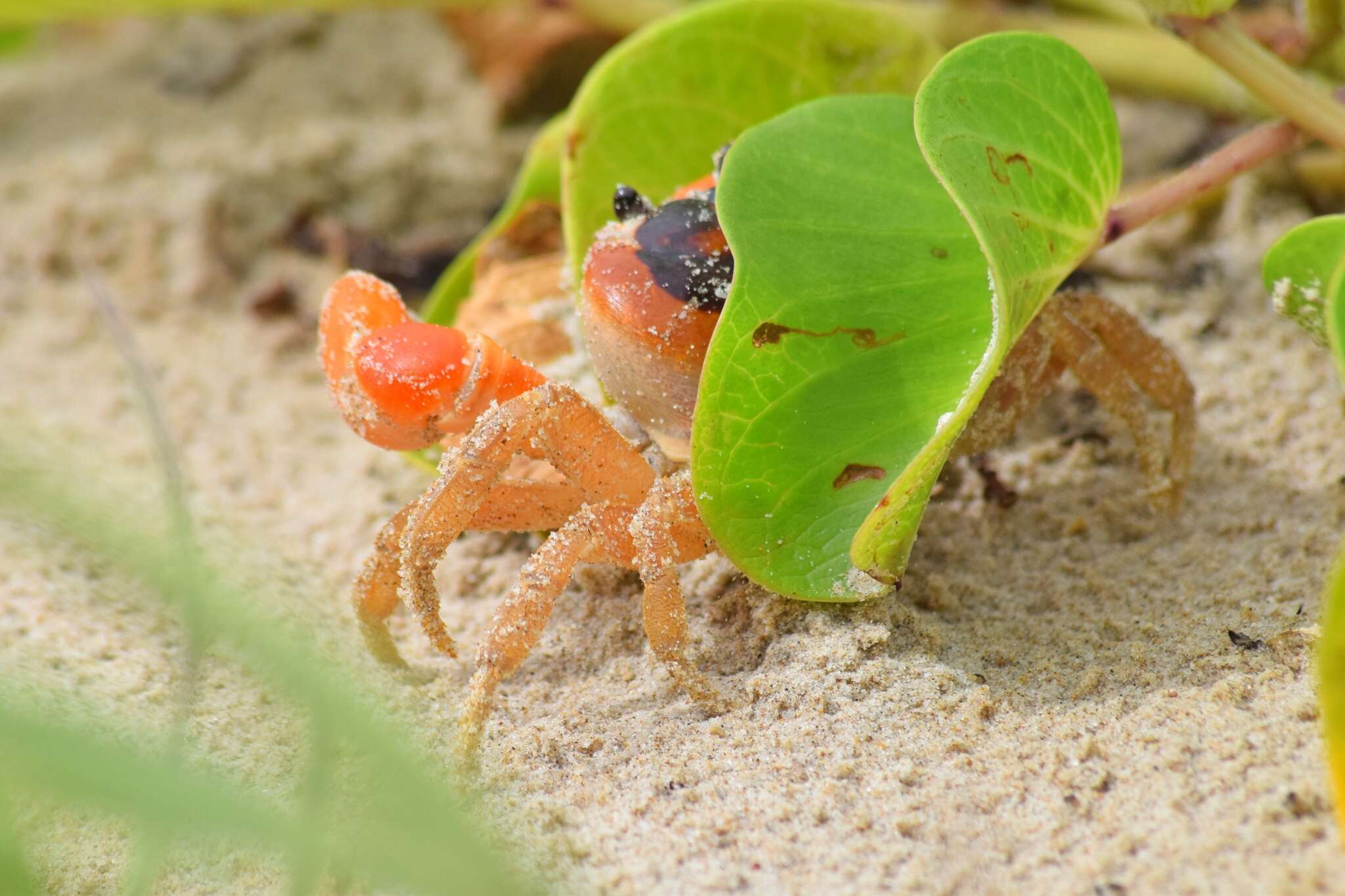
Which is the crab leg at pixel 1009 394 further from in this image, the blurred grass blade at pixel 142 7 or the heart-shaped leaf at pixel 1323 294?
the blurred grass blade at pixel 142 7

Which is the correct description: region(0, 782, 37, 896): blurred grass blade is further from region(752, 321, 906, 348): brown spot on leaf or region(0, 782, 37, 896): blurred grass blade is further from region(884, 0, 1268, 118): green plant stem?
region(884, 0, 1268, 118): green plant stem

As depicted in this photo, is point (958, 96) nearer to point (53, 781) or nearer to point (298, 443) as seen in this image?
point (53, 781)

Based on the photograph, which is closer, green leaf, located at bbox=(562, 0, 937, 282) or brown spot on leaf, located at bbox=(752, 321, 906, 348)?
brown spot on leaf, located at bbox=(752, 321, 906, 348)

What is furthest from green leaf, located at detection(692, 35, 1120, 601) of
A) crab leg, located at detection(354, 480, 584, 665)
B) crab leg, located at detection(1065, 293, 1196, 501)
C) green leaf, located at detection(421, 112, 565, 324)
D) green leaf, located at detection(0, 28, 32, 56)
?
green leaf, located at detection(0, 28, 32, 56)

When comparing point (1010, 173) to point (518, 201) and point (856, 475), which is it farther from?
point (518, 201)

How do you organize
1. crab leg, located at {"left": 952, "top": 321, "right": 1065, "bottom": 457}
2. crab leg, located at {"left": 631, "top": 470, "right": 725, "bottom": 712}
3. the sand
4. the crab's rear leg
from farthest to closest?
the crab's rear leg < crab leg, located at {"left": 952, "top": 321, "right": 1065, "bottom": 457} < crab leg, located at {"left": 631, "top": 470, "right": 725, "bottom": 712} < the sand
